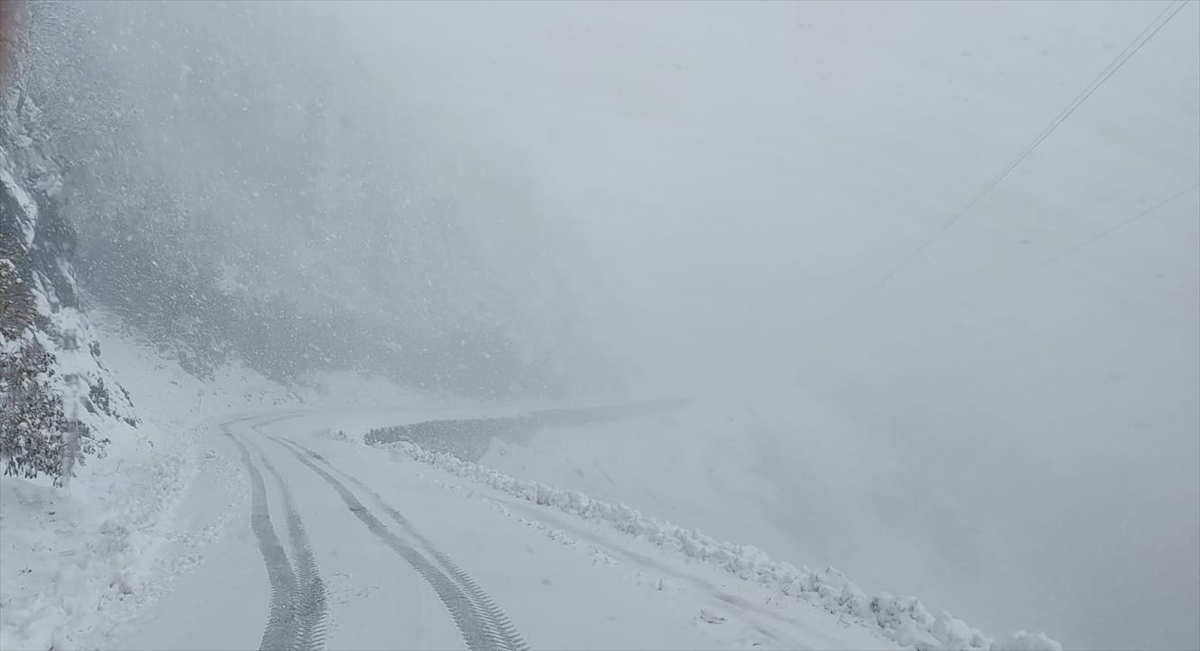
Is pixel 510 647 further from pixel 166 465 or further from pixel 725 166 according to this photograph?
pixel 725 166

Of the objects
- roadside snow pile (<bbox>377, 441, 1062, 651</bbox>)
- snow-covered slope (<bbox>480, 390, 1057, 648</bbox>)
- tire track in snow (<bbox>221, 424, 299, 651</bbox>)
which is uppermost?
snow-covered slope (<bbox>480, 390, 1057, 648</bbox>)

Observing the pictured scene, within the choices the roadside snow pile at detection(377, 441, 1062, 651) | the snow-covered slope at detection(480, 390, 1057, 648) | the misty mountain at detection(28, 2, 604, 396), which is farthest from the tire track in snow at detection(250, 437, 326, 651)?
the snow-covered slope at detection(480, 390, 1057, 648)

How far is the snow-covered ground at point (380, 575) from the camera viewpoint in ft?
19.1

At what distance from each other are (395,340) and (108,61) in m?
25.4

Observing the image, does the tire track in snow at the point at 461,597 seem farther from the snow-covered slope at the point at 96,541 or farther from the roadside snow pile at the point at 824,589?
the roadside snow pile at the point at 824,589

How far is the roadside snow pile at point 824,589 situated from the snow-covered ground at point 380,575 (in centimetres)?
3

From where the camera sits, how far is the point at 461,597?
22.2 feet

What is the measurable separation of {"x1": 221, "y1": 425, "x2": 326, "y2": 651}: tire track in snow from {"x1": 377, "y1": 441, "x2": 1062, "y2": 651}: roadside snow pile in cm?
555

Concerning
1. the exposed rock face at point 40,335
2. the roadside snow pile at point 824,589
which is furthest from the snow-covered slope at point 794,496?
the roadside snow pile at point 824,589

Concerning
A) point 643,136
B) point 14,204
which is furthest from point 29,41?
point 643,136

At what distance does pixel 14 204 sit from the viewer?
15.9m

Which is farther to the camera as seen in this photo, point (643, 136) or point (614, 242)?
point (643, 136)

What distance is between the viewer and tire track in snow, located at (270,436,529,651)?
5637mm

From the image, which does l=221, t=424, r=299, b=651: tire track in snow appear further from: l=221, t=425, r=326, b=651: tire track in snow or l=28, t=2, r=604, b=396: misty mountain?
l=28, t=2, r=604, b=396: misty mountain
